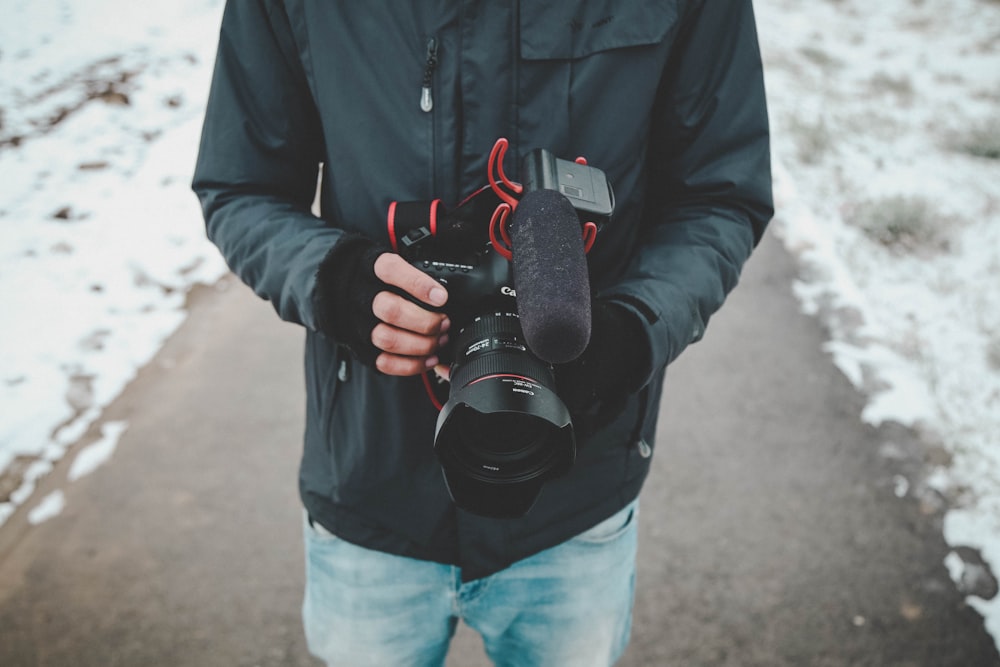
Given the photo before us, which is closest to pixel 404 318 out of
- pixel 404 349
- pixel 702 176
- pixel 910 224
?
pixel 404 349

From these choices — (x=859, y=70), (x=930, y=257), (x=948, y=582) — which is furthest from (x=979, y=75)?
(x=948, y=582)

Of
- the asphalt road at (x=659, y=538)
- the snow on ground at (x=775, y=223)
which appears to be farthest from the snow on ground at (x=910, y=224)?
the asphalt road at (x=659, y=538)

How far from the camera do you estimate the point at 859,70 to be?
6344 millimetres

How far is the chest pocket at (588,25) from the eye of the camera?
98 cm

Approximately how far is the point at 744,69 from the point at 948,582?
1868mm

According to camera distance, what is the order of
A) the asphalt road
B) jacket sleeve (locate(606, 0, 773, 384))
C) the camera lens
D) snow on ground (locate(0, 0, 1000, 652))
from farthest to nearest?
snow on ground (locate(0, 0, 1000, 652)) → the asphalt road → jacket sleeve (locate(606, 0, 773, 384)) → the camera lens

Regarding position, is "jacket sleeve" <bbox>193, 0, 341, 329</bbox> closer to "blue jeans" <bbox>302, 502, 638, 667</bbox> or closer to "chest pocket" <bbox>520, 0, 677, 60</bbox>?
"chest pocket" <bbox>520, 0, 677, 60</bbox>

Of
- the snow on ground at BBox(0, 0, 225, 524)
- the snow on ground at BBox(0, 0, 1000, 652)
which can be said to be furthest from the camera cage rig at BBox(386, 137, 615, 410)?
the snow on ground at BBox(0, 0, 225, 524)

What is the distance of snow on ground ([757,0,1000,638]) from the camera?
254cm

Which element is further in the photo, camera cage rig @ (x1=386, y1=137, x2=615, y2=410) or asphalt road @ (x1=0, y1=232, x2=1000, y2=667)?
asphalt road @ (x1=0, y1=232, x2=1000, y2=667)

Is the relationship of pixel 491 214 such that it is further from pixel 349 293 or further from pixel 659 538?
pixel 659 538

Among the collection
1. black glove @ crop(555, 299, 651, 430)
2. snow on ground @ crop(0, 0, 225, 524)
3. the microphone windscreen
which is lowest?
snow on ground @ crop(0, 0, 225, 524)

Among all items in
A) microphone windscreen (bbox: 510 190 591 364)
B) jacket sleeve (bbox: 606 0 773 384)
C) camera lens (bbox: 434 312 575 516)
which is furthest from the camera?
jacket sleeve (bbox: 606 0 773 384)

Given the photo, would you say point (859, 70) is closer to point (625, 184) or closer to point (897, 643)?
point (897, 643)
